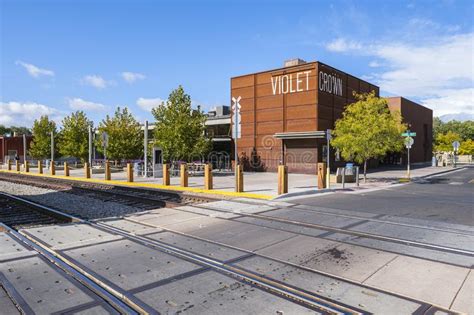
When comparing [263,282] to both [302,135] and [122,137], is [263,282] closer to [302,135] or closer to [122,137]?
[302,135]

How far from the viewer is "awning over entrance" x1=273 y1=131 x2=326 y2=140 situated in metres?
27.8

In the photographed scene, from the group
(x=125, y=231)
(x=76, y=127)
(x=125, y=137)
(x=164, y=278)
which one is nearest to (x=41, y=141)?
(x=76, y=127)

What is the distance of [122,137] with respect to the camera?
34125 mm

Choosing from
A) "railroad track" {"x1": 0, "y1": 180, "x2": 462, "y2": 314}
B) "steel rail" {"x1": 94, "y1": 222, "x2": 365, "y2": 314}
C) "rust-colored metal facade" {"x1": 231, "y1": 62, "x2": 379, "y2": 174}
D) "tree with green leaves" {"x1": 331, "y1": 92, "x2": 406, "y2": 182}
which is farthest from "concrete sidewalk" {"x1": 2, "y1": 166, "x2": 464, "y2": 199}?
"railroad track" {"x1": 0, "y1": 180, "x2": 462, "y2": 314}

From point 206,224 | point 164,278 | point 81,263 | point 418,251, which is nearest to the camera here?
point 164,278

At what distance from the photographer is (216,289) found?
4.59 metres

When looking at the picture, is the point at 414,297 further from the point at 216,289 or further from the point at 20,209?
the point at 20,209

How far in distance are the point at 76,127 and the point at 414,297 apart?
132 feet

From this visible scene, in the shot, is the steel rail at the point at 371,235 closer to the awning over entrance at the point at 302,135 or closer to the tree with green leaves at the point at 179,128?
the tree with green leaves at the point at 179,128

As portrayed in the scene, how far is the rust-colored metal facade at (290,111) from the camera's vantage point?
29.1 m

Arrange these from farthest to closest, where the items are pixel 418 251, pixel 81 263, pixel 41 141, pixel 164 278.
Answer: pixel 41 141 < pixel 418 251 < pixel 81 263 < pixel 164 278

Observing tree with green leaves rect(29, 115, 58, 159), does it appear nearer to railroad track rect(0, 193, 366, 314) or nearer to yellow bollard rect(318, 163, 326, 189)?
yellow bollard rect(318, 163, 326, 189)

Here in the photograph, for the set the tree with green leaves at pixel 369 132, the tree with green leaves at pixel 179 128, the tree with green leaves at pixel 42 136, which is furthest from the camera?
the tree with green leaves at pixel 42 136

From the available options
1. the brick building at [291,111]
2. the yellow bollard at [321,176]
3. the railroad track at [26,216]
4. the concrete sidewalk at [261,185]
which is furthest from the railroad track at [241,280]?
the brick building at [291,111]
